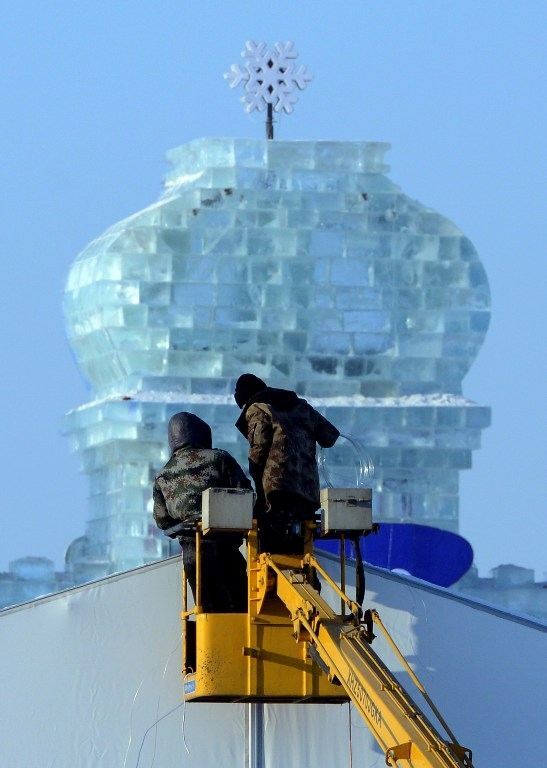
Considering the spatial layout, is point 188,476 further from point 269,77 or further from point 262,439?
point 269,77

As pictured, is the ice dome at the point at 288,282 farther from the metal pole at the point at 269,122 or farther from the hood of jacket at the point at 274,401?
the hood of jacket at the point at 274,401

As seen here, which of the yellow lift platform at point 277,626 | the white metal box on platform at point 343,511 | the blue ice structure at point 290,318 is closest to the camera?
the yellow lift platform at point 277,626

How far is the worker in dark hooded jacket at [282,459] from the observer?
835 inches

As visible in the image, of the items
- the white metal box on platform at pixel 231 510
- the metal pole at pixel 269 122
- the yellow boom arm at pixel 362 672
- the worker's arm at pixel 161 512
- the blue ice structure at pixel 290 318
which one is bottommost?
the yellow boom arm at pixel 362 672

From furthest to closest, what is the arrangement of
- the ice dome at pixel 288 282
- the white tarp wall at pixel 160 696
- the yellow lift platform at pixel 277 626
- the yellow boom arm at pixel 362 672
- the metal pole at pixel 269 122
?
the metal pole at pixel 269 122 < the ice dome at pixel 288 282 < the white tarp wall at pixel 160 696 < the yellow lift platform at pixel 277 626 < the yellow boom arm at pixel 362 672

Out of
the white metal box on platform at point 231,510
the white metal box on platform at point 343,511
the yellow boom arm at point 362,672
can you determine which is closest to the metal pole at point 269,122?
the yellow boom arm at point 362,672

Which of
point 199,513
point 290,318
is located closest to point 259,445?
point 199,513

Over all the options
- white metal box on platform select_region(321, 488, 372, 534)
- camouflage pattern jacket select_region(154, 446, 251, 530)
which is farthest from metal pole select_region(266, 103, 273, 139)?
white metal box on platform select_region(321, 488, 372, 534)

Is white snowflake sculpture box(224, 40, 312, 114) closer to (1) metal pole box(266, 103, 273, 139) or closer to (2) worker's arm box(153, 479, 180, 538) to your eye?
(1) metal pole box(266, 103, 273, 139)

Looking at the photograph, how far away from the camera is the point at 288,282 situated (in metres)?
42.4

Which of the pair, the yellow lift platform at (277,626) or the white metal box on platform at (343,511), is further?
the white metal box on platform at (343,511)

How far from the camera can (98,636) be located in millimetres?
21766

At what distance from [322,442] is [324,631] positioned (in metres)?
2.28

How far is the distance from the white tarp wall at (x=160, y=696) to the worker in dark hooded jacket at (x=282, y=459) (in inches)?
44.5
